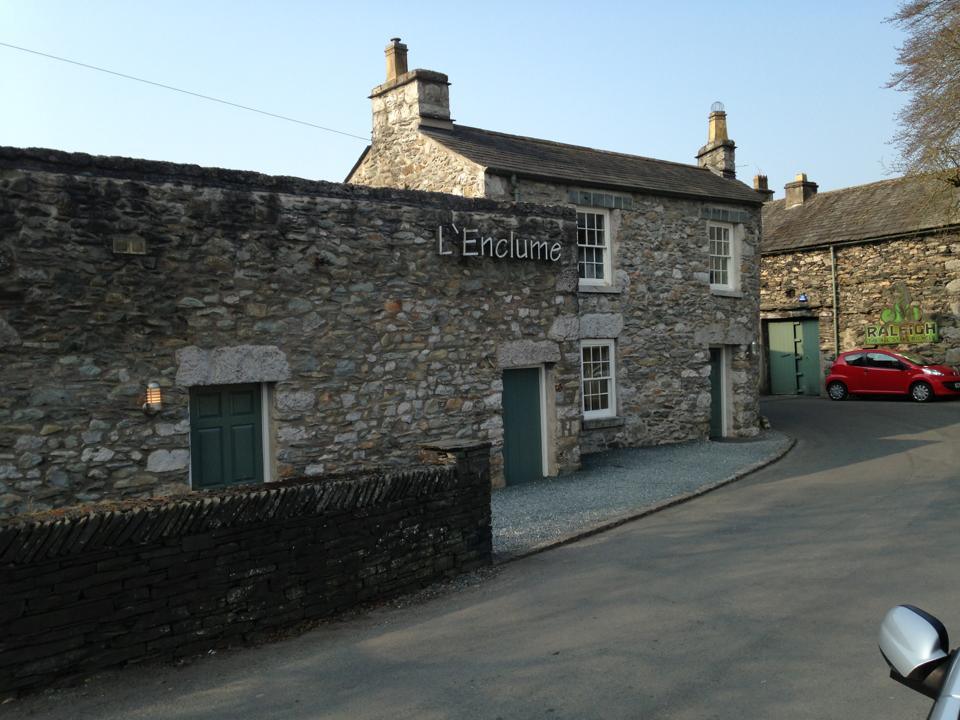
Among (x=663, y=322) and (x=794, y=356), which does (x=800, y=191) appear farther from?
(x=663, y=322)

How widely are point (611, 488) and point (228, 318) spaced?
6.10 m

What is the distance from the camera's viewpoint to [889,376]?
24.7 metres

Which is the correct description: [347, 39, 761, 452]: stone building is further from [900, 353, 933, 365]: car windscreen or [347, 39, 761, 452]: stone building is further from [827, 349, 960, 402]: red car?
[900, 353, 933, 365]: car windscreen

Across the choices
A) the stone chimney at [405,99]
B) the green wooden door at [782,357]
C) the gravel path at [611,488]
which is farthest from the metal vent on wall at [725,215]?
the green wooden door at [782,357]

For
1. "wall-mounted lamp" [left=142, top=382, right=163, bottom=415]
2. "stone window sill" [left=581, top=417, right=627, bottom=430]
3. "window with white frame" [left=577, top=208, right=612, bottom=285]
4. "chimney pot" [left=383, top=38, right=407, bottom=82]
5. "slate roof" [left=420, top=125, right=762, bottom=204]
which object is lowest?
"stone window sill" [left=581, top=417, right=627, bottom=430]

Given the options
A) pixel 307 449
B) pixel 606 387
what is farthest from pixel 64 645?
pixel 606 387

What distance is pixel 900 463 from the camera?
13.7 metres

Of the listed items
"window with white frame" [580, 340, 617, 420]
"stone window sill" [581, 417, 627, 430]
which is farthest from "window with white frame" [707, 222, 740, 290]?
"stone window sill" [581, 417, 627, 430]

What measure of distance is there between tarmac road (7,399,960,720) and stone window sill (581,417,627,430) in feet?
18.5

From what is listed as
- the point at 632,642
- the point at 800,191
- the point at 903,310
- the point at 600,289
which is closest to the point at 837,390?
the point at 903,310

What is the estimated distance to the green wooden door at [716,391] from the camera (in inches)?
733

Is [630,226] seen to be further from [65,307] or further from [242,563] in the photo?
[242,563]

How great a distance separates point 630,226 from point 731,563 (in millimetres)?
9845

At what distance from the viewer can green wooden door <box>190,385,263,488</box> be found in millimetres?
9641
